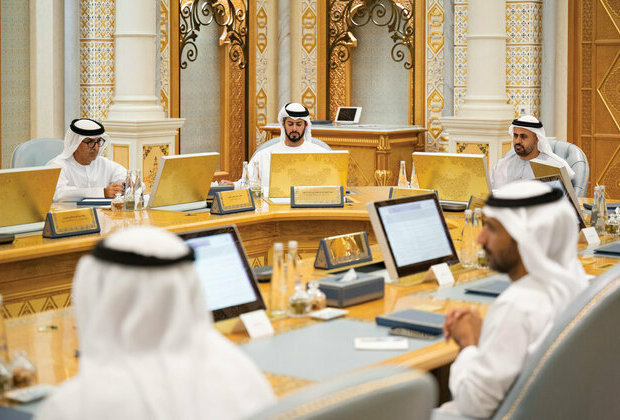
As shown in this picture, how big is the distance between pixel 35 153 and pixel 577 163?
12.0ft

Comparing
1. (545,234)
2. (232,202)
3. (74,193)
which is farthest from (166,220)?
(545,234)

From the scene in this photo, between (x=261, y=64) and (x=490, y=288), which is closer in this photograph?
(x=490, y=288)

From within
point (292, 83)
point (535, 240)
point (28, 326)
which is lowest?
point (28, 326)

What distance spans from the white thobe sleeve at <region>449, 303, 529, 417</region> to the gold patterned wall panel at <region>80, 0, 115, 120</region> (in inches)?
262

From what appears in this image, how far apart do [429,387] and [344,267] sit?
2369mm

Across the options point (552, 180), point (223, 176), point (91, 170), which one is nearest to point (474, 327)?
point (552, 180)

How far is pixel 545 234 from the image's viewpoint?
2.60m

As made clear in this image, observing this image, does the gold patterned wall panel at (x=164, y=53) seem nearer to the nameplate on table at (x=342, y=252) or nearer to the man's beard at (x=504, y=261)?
the nameplate on table at (x=342, y=252)

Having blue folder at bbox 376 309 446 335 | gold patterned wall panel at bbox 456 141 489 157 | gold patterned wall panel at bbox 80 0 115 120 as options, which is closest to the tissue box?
blue folder at bbox 376 309 446 335

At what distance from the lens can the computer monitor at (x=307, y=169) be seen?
19.1ft

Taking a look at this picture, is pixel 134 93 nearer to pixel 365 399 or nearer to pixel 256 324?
pixel 256 324

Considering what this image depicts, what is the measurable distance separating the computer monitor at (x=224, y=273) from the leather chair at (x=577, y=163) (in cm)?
386

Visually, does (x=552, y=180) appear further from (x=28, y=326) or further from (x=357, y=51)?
(x=357, y=51)

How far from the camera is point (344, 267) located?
403 cm
